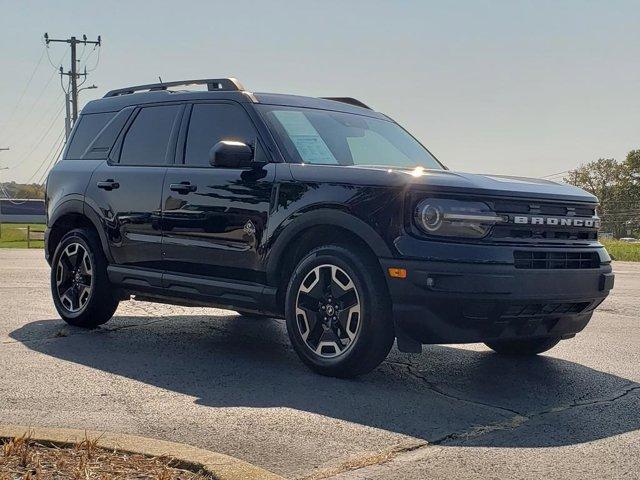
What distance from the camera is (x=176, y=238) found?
271 inches

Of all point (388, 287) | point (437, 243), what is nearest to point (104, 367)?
point (388, 287)

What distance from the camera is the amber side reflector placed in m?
5.44

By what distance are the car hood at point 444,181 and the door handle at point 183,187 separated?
97cm

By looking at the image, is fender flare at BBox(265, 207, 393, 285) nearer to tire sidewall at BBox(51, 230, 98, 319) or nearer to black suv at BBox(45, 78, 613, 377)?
black suv at BBox(45, 78, 613, 377)

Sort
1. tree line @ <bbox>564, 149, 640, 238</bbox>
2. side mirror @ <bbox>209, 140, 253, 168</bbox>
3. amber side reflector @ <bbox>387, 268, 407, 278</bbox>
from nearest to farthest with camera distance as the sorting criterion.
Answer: amber side reflector @ <bbox>387, 268, 407, 278</bbox> < side mirror @ <bbox>209, 140, 253, 168</bbox> < tree line @ <bbox>564, 149, 640, 238</bbox>

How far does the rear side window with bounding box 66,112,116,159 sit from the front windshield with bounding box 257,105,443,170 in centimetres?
206

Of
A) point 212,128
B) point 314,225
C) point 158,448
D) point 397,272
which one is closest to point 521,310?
point 397,272

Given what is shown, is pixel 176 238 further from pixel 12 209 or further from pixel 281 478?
pixel 12 209

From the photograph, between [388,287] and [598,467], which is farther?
[388,287]

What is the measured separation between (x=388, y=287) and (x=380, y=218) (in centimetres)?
43

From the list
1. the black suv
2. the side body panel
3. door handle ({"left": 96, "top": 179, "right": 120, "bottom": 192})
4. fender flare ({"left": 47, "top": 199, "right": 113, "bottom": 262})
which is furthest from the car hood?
fender flare ({"left": 47, "top": 199, "right": 113, "bottom": 262})

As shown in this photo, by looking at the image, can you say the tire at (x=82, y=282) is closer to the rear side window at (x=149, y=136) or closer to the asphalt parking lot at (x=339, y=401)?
the asphalt parking lot at (x=339, y=401)

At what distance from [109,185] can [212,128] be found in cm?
114

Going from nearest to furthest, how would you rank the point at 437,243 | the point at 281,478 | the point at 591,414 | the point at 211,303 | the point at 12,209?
the point at 281,478 < the point at 591,414 < the point at 437,243 < the point at 211,303 < the point at 12,209
